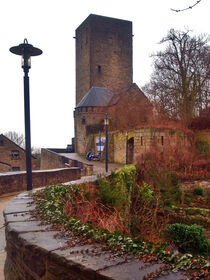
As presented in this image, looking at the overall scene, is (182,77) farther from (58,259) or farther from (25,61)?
(58,259)

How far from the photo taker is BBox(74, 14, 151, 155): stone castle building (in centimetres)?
3345

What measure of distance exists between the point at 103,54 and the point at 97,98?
11.1 meters

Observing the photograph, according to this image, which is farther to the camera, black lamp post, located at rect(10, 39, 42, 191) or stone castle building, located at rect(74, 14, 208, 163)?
stone castle building, located at rect(74, 14, 208, 163)

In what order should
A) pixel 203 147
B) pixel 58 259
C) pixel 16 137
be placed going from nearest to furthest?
pixel 58 259 → pixel 203 147 → pixel 16 137

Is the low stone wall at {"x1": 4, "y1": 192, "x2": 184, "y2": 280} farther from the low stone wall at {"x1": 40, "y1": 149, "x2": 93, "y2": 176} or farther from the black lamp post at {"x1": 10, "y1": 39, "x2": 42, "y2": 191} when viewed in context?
the low stone wall at {"x1": 40, "y1": 149, "x2": 93, "y2": 176}

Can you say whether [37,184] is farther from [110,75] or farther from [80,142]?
[110,75]

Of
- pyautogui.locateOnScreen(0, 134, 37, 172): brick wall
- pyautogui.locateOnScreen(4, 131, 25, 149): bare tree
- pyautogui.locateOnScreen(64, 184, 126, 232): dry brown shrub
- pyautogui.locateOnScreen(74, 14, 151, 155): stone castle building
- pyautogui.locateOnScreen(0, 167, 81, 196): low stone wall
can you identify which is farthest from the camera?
pyautogui.locateOnScreen(4, 131, 25, 149): bare tree

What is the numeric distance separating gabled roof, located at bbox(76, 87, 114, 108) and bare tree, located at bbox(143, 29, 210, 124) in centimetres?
1026

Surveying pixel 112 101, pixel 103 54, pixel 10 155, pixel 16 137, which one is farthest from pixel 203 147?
pixel 16 137

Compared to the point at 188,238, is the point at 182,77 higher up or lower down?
higher up

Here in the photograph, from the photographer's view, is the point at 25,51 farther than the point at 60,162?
No

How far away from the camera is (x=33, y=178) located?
10180 mm

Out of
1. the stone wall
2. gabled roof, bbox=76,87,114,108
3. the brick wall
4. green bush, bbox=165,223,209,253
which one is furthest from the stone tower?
green bush, bbox=165,223,209,253

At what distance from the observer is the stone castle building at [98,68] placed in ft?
Answer: 110
